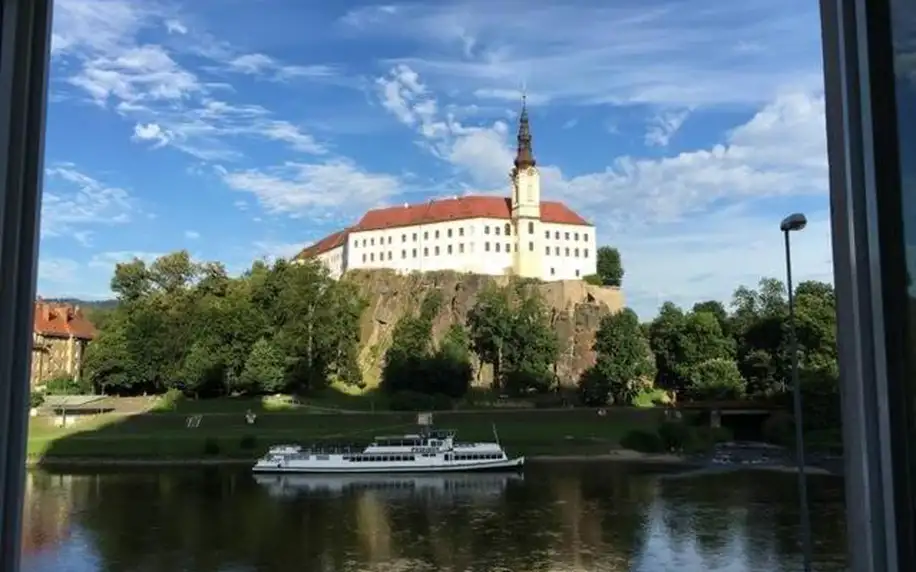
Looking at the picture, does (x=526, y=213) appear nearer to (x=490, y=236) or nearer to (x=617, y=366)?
(x=490, y=236)

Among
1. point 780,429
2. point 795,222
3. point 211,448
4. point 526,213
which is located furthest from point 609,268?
point 795,222

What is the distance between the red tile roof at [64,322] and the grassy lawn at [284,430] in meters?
8.10

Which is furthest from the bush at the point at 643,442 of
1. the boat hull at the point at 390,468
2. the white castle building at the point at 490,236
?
the white castle building at the point at 490,236

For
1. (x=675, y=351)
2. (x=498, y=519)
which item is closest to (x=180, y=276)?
(x=675, y=351)

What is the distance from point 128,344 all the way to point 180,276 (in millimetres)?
6611

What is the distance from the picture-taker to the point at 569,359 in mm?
35344

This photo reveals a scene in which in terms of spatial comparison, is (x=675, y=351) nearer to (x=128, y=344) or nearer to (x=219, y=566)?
(x=128, y=344)

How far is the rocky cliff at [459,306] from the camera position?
3538cm

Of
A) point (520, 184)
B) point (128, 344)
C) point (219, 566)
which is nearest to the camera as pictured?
point (219, 566)

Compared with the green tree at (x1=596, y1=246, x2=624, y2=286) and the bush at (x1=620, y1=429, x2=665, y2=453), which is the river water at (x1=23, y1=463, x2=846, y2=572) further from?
the green tree at (x1=596, y1=246, x2=624, y2=286)

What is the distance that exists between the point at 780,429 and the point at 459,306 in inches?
605

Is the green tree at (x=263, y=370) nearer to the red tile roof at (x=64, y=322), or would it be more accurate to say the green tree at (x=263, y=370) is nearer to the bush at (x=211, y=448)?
the bush at (x=211, y=448)

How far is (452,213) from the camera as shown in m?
41.7

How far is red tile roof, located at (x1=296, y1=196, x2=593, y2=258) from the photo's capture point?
41531 millimetres
